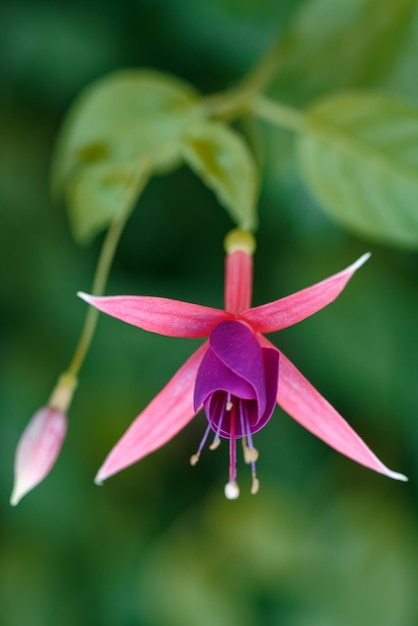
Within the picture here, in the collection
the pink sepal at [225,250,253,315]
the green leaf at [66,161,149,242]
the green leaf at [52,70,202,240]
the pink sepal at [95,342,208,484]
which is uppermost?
the green leaf at [52,70,202,240]

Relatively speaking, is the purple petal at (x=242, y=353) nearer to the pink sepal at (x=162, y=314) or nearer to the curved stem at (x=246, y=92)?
the pink sepal at (x=162, y=314)

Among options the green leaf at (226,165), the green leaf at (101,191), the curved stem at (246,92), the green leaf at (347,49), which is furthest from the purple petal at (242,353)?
the green leaf at (347,49)

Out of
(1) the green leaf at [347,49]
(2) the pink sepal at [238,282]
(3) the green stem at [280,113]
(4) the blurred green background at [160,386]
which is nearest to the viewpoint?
(2) the pink sepal at [238,282]

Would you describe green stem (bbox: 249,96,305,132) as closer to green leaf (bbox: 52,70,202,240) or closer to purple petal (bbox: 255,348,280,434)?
green leaf (bbox: 52,70,202,240)

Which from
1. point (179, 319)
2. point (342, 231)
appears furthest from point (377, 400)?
point (179, 319)

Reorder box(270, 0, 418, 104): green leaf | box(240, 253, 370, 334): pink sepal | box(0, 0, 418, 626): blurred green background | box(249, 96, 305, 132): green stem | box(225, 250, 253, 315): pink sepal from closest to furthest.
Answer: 1. box(240, 253, 370, 334): pink sepal
2. box(225, 250, 253, 315): pink sepal
3. box(249, 96, 305, 132): green stem
4. box(270, 0, 418, 104): green leaf
5. box(0, 0, 418, 626): blurred green background

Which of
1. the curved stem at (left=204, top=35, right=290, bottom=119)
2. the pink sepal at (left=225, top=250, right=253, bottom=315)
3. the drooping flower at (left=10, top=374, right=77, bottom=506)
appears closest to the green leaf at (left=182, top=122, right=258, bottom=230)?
the pink sepal at (left=225, top=250, right=253, bottom=315)

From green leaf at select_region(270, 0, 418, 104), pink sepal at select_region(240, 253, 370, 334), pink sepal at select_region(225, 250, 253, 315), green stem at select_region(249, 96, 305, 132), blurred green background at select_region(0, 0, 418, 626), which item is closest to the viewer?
pink sepal at select_region(240, 253, 370, 334)
